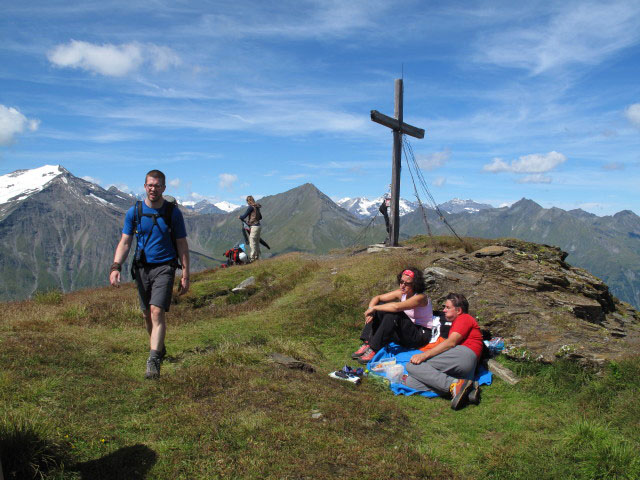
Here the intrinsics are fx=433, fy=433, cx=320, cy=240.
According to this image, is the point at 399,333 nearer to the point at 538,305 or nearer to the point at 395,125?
the point at 538,305

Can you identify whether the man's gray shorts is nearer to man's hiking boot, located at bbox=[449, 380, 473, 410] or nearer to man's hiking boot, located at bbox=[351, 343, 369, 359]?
man's hiking boot, located at bbox=[351, 343, 369, 359]

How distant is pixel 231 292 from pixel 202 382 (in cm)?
964

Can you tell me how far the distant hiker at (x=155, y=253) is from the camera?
7.20 meters

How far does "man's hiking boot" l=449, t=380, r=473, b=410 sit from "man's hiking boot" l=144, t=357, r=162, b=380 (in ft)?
16.0

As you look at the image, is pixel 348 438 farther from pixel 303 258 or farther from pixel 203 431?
pixel 303 258

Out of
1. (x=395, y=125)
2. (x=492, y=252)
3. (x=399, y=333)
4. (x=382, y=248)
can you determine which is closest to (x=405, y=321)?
(x=399, y=333)

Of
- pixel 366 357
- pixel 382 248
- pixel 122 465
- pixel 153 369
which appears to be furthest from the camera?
pixel 382 248

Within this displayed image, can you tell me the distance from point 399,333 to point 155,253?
5.31 metres

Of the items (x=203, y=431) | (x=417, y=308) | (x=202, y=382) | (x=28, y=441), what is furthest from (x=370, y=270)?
(x=28, y=441)

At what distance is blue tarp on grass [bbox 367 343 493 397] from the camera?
25.7 feet

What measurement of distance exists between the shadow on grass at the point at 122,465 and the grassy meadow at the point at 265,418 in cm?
2

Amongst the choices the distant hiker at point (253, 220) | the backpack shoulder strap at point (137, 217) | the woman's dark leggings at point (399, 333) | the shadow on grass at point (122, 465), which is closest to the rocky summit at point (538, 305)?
the woman's dark leggings at point (399, 333)

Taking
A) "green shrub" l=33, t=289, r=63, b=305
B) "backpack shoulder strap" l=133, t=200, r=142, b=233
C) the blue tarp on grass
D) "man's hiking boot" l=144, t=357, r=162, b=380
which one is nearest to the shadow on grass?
"man's hiking boot" l=144, t=357, r=162, b=380

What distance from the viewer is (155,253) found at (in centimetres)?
734
